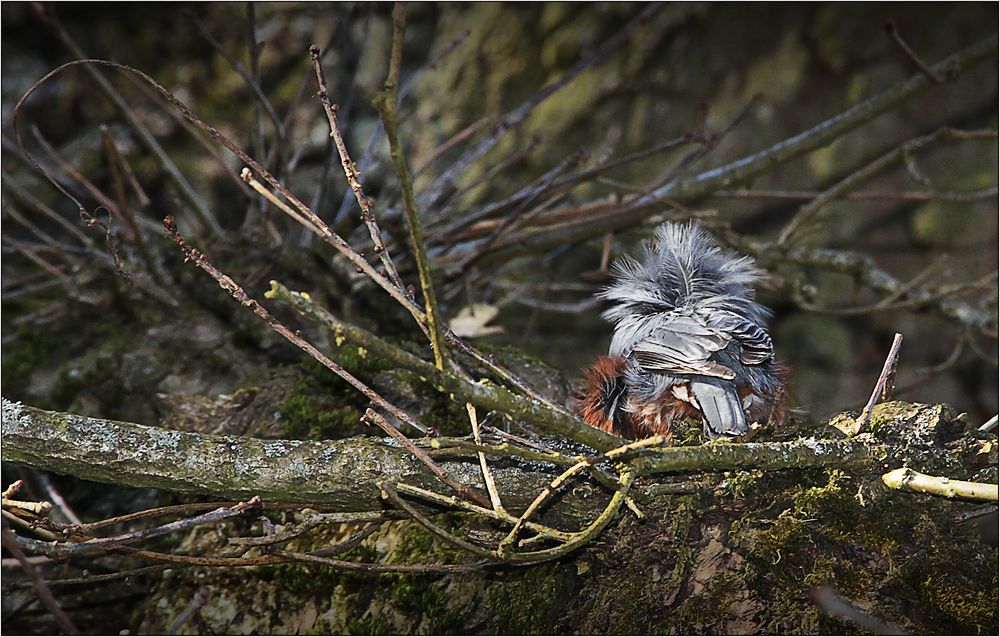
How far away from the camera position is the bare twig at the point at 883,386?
1.81 meters

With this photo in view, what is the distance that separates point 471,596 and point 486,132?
115 inches

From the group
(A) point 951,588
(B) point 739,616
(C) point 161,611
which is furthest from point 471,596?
(A) point 951,588

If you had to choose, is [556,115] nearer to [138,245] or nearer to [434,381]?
[138,245]

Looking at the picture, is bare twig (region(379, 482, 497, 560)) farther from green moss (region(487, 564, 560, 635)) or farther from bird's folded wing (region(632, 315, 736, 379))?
bird's folded wing (region(632, 315, 736, 379))

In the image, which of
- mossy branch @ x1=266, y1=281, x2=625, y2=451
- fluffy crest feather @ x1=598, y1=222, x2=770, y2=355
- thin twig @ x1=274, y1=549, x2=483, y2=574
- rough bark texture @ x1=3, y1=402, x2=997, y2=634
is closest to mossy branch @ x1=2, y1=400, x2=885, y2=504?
rough bark texture @ x1=3, y1=402, x2=997, y2=634

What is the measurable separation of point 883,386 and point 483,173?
2.54 metres

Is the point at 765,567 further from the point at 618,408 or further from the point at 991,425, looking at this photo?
the point at 618,408

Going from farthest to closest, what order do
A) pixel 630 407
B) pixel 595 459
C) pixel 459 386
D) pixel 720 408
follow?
pixel 630 407 < pixel 720 408 < pixel 595 459 < pixel 459 386

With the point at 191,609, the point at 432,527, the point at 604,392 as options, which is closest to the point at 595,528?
the point at 432,527

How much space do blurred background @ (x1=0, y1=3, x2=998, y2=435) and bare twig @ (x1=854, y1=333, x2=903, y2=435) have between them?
1.03 meters

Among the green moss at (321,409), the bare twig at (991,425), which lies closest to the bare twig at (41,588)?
the green moss at (321,409)

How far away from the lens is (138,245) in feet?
9.14

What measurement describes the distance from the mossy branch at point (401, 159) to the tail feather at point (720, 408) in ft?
3.04

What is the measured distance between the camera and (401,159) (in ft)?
4.04
